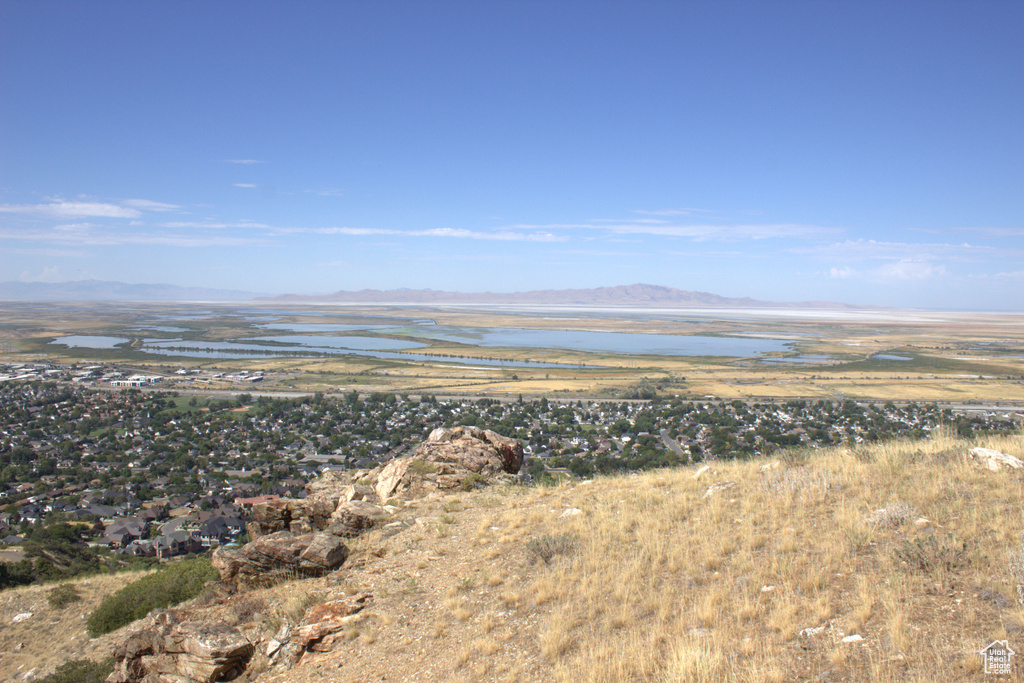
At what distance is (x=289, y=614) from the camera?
6152 millimetres

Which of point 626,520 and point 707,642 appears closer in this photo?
point 707,642

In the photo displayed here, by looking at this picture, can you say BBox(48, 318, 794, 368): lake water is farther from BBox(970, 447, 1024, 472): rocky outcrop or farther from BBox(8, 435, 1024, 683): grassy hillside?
BBox(970, 447, 1024, 472): rocky outcrop

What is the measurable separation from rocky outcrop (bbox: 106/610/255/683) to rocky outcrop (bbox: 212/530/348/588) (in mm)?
898

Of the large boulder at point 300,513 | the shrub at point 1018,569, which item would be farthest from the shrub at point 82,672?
the shrub at point 1018,569

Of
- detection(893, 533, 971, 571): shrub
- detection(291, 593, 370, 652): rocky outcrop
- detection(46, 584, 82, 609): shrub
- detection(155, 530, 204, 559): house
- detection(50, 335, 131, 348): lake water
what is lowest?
detection(155, 530, 204, 559): house

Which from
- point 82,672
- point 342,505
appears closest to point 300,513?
point 342,505

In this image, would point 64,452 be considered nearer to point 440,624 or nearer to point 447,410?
point 447,410

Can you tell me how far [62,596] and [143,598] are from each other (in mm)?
Result: 2944

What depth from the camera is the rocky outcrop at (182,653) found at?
567cm

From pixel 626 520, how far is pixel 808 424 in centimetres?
2643

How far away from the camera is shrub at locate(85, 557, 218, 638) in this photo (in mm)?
10531

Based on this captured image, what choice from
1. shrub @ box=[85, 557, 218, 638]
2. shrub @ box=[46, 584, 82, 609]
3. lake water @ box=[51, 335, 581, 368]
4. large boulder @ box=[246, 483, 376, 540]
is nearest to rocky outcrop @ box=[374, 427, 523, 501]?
large boulder @ box=[246, 483, 376, 540]

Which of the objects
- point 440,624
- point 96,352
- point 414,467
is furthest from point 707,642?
point 96,352

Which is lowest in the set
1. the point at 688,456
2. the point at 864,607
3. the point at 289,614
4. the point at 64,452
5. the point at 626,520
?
the point at 64,452
